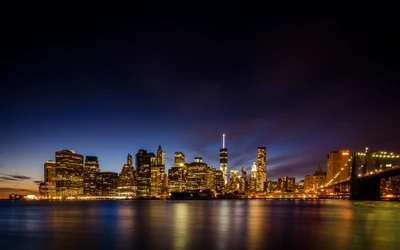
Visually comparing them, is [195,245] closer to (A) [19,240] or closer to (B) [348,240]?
(B) [348,240]

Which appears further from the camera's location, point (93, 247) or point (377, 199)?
point (377, 199)

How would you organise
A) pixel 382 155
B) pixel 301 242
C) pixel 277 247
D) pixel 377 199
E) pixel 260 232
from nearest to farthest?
pixel 277 247, pixel 301 242, pixel 260 232, pixel 377 199, pixel 382 155

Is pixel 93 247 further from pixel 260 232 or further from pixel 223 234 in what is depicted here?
pixel 260 232

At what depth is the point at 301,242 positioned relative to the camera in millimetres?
34000

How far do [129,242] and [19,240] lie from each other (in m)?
11.8

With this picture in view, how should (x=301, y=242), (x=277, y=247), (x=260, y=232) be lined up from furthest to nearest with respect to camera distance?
(x=260, y=232) → (x=301, y=242) → (x=277, y=247)

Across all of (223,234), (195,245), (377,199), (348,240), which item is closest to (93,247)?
(195,245)

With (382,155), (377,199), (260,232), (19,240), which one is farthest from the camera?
(382,155)

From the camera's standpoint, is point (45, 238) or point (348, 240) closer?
point (348, 240)

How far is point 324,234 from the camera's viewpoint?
39844 millimetres

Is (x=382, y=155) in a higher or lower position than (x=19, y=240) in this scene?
higher

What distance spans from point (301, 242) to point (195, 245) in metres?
9.32

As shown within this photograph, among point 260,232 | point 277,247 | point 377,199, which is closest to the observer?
point 277,247

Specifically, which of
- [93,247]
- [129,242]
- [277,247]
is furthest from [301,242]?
[93,247]
